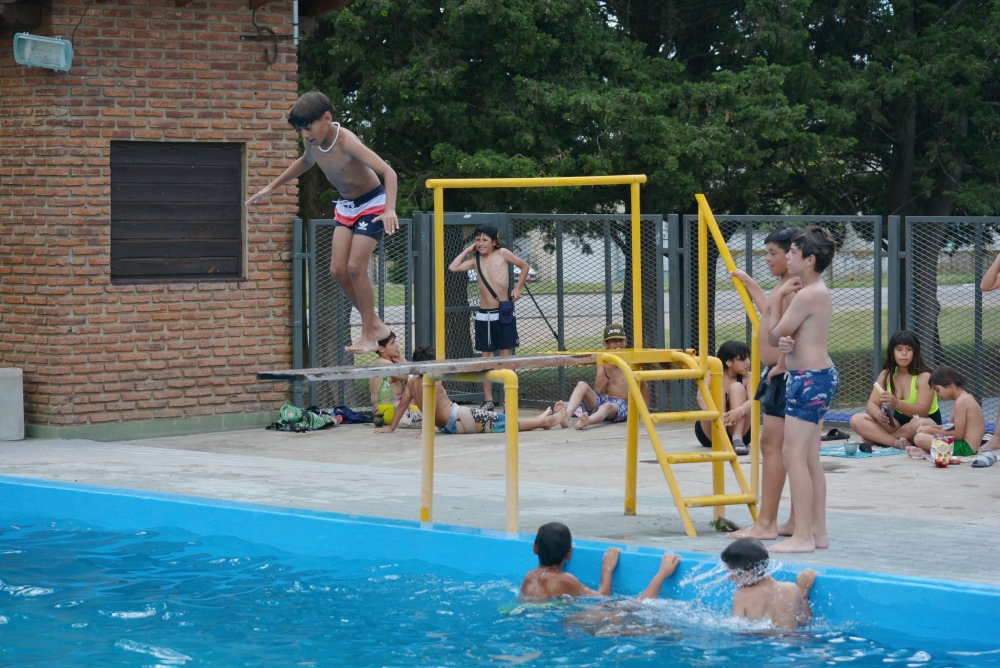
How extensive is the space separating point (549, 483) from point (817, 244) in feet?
13.0

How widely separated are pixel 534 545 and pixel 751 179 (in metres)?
12.2

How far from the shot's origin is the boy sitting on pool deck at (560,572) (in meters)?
7.31

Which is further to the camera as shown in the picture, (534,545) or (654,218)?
(654,218)

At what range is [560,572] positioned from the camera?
7.50 meters

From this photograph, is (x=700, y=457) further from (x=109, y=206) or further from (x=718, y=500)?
(x=109, y=206)

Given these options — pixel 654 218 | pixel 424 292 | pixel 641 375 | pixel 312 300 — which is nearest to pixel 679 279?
pixel 654 218

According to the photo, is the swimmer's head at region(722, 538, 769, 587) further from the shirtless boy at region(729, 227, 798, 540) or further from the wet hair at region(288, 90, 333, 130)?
the wet hair at region(288, 90, 333, 130)

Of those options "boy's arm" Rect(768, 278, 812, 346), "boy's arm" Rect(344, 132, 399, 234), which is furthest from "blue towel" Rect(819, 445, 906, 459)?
"boy's arm" Rect(344, 132, 399, 234)

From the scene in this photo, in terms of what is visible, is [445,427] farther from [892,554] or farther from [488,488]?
[892,554]

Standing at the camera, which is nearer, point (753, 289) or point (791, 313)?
point (791, 313)

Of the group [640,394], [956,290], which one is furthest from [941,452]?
[956,290]

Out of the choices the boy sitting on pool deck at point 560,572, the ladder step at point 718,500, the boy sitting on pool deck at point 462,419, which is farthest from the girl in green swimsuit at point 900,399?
the boy sitting on pool deck at point 560,572

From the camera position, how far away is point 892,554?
25.2 feet

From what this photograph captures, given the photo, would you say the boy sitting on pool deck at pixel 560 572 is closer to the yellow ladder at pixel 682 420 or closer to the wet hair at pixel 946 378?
the yellow ladder at pixel 682 420
